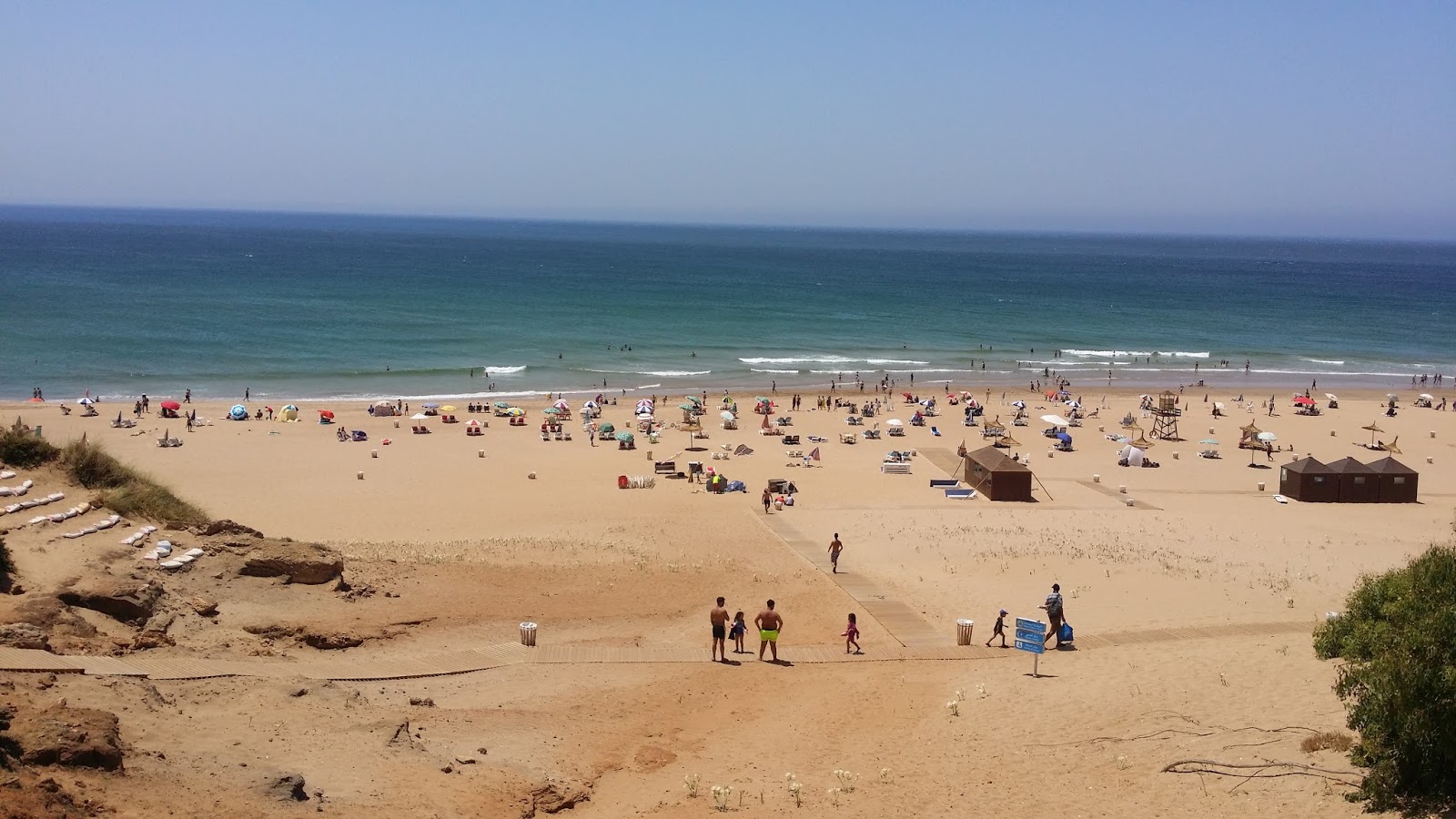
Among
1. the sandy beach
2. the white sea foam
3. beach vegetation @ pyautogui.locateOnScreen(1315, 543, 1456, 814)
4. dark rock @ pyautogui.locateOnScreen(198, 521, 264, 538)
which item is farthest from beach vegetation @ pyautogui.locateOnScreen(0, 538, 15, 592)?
the white sea foam

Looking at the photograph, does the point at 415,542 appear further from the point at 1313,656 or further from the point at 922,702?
the point at 1313,656

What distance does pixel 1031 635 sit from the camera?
15.4 metres

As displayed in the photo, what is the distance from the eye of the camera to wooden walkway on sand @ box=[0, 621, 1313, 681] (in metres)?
11.6

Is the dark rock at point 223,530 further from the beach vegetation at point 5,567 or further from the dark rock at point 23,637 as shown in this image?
the dark rock at point 23,637

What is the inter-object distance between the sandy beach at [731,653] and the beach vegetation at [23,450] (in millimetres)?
694

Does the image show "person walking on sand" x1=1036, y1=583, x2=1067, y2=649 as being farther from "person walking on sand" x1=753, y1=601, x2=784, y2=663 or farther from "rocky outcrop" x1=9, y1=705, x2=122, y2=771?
"rocky outcrop" x1=9, y1=705, x2=122, y2=771

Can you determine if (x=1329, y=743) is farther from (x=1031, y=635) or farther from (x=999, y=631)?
(x=999, y=631)

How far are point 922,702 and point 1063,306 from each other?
93608 mm

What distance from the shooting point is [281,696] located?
469 inches

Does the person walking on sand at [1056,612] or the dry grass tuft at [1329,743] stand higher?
the dry grass tuft at [1329,743]

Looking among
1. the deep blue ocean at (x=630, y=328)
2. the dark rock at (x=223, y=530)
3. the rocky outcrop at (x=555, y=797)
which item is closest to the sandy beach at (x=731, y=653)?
the rocky outcrop at (x=555, y=797)

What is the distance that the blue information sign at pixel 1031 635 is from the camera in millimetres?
15266

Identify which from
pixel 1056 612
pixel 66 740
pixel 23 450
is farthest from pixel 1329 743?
pixel 23 450

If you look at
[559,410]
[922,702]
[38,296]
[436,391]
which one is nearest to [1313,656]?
[922,702]
